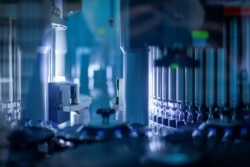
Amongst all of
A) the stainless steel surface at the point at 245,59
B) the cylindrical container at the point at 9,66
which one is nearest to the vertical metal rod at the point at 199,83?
the stainless steel surface at the point at 245,59

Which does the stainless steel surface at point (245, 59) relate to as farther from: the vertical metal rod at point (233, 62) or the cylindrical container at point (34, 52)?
the cylindrical container at point (34, 52)

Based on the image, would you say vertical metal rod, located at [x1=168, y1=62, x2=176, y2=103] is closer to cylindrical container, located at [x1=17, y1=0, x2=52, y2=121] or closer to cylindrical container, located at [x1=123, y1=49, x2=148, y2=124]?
cylindrical container, located at [x1=123, y1=49, x2=148, y2=124]

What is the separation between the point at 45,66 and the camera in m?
2.11

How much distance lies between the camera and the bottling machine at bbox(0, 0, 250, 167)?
1545 millimetres

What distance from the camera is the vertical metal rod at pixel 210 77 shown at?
2.29 meters

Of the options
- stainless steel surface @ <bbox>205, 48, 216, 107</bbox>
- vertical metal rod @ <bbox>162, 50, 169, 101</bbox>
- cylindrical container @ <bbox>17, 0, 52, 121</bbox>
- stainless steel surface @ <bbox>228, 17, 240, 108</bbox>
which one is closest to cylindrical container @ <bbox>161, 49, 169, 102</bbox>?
vertical metal rod @ <bbox>162, 50, 169, 101</bbox>

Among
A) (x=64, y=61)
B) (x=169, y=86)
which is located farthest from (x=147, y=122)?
(x=64, y=61)

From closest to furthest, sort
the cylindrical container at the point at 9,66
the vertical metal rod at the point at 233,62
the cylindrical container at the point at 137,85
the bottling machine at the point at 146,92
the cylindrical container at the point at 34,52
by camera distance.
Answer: the bottling machine at the point at 146,92, the cylindrical container at the point at 34,52, the cylindrical container at the point at 137,85, the vertical metal rod at the point at 233,62, the cylindrical container at the point at 9,66

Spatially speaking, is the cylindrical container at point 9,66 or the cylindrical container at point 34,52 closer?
the cylindrical container at point 34,52

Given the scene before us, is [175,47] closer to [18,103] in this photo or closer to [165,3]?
[165,3]

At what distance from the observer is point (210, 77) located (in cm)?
230

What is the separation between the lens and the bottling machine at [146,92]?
1.54 meters

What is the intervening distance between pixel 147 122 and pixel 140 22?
25.8 inches

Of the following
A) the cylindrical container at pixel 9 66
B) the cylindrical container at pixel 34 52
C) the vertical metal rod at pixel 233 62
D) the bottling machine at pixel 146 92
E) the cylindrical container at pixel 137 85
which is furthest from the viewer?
the cylindrical container at pixel 9 66
